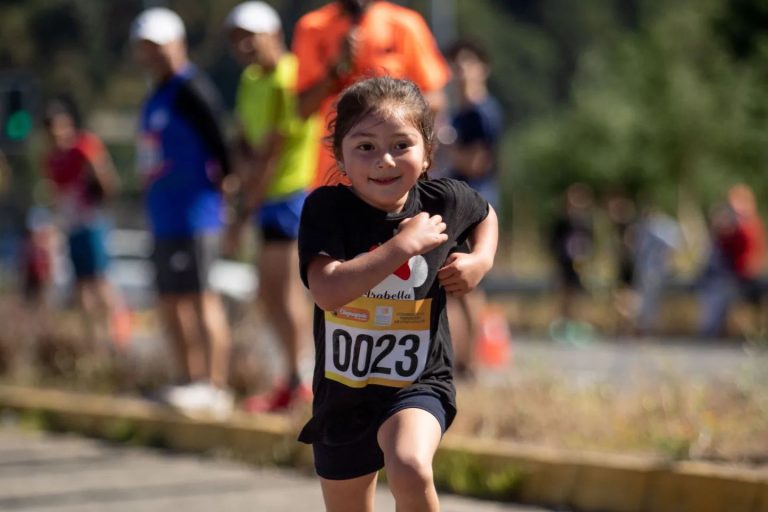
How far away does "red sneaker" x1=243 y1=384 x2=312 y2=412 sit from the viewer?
310 inches

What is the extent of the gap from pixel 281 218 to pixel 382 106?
376 cm

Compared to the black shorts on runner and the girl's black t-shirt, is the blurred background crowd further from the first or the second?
the girl's black t-shirt

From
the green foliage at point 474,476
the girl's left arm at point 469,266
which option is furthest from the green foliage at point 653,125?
the girl's left arm at point 469,266

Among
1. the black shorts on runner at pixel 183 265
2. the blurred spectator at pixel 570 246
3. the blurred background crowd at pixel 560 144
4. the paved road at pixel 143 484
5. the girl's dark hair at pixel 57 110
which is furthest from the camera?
the blurred spectator at pixel 570 246

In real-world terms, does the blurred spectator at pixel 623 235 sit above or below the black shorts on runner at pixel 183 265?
below

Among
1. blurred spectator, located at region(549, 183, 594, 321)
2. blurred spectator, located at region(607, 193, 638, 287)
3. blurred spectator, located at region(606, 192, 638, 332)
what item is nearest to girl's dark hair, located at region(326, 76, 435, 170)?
blurred spectator, located at region(549, 183, 594, 321)

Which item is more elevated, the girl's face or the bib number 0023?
the girl's face

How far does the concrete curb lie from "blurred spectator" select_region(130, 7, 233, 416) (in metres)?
0.26

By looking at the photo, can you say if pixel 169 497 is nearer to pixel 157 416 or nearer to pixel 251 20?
pixel 157 416

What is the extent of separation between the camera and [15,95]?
16172 millimetres

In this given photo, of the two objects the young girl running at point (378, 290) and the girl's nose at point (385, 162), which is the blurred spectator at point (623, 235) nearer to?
the young girl running at point (378, 290)

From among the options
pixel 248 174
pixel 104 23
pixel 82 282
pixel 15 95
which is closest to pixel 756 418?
pixel 248 174

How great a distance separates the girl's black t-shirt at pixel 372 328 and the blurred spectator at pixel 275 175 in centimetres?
339

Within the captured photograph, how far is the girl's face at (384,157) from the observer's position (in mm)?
4055
